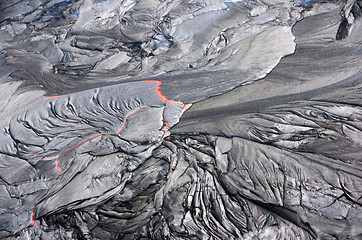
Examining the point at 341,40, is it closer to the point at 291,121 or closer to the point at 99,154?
the point at 291,121

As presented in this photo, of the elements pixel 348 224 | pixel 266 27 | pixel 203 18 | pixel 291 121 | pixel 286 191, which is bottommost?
pixel 348 224

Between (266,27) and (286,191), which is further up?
(266,27)

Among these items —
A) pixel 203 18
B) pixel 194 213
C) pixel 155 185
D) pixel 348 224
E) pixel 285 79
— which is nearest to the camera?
pixel 348 224

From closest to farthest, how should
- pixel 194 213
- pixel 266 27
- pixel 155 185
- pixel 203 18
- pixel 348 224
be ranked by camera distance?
pixel 348 224
pixel 194 213
pixel 155 185
pixel 266 27
pixel 203 18

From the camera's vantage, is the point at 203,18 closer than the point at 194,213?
No

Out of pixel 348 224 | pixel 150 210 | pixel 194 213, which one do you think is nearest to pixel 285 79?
pixel 348 224

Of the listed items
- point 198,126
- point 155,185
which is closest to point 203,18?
point 198,126
